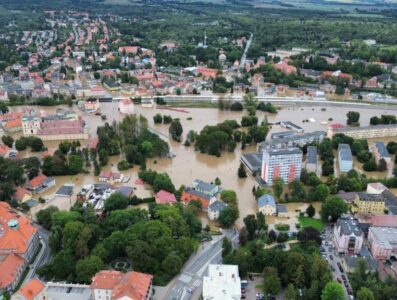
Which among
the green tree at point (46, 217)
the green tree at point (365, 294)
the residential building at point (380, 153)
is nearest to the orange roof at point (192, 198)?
the green tree at point (46, 217)

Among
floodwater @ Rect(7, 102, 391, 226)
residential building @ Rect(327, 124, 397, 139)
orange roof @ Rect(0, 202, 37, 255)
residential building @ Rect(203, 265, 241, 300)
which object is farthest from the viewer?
residential building @ Rect(327, 124, 397, 139)

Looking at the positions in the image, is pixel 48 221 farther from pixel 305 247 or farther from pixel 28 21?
pixel 28 21

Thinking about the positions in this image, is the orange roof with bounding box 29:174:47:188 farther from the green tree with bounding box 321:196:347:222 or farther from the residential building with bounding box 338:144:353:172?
the residential building with bounding box 338:144:353:172

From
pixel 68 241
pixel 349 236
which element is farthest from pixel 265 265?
pixel 68 241

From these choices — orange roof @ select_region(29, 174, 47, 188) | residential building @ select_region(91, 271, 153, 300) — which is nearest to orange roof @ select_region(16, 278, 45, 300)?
residential building @ select_region(91, 271, 153, 300)

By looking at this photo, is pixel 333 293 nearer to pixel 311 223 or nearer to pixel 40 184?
pixel 311 223

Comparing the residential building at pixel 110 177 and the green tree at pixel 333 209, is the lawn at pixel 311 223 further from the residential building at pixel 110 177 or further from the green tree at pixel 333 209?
the residential building at pixel 110 177
